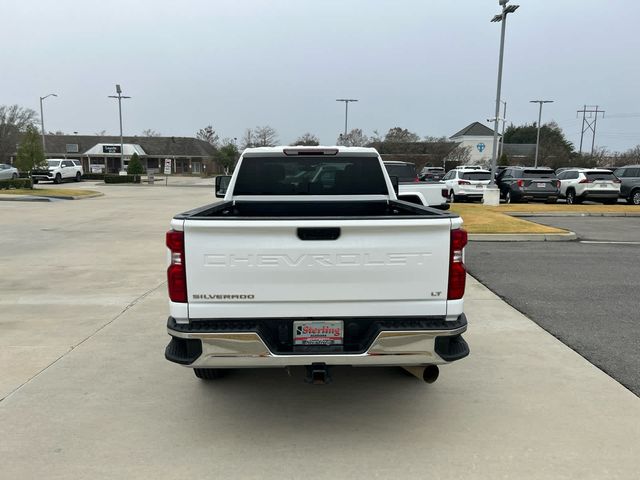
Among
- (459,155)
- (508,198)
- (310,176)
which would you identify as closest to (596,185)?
(508,198)

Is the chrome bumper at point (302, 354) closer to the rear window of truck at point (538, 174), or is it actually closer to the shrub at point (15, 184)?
the rear window of truck at point (538, 174)

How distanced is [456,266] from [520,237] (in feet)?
31.8

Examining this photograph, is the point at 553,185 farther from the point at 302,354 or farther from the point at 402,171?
the point at 302,354

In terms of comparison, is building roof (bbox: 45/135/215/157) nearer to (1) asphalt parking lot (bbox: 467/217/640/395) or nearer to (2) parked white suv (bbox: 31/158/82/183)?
(2) parked white suv (bbox: 31/158/82/183)

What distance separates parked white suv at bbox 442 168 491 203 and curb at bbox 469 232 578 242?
10165 mm

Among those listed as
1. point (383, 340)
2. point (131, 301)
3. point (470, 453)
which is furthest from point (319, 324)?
point (131, 301)

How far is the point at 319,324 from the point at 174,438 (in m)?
1.32

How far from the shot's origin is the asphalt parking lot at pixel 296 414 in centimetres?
314

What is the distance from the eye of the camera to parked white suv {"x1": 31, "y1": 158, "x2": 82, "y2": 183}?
117 feet

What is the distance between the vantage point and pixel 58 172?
124ft

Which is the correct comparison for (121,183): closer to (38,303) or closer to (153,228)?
(153,228)

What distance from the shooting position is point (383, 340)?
315 cm

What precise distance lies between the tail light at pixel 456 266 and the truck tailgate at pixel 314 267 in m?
0.05

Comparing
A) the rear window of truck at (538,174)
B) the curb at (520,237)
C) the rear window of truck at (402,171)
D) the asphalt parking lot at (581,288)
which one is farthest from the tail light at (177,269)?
the rear window of truck at (538,174)
